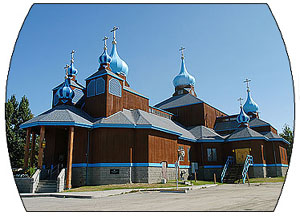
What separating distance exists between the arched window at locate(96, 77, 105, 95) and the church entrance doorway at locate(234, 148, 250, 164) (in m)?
15.4

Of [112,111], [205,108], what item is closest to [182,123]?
[205,108]

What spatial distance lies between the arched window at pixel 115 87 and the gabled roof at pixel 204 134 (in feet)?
35.4

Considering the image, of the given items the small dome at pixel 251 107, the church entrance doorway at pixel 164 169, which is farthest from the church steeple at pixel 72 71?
the small dome at pixel 251 107

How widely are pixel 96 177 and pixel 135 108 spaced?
25.6 ft

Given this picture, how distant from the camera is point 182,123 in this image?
3278cm

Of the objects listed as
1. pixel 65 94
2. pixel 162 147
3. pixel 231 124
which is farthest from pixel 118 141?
pixel 231 124

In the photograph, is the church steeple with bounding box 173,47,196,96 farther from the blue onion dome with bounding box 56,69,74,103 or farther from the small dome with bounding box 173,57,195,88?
the blue onion dome with bounding box 56,69,74,103

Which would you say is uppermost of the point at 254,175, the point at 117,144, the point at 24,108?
the point at 24,108

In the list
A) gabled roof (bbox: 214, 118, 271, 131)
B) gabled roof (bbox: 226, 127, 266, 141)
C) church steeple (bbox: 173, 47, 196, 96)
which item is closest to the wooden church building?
gabled roof (bbox: 226, 127, 266, 141)

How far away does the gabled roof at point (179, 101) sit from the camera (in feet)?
110

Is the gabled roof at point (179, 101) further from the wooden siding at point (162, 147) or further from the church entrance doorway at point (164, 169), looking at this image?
the church entrance doorway at point (164, 169)

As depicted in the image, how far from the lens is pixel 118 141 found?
19750mm

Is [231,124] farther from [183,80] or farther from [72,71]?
[72,71]

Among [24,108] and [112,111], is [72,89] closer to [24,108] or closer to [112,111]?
[112,111]
